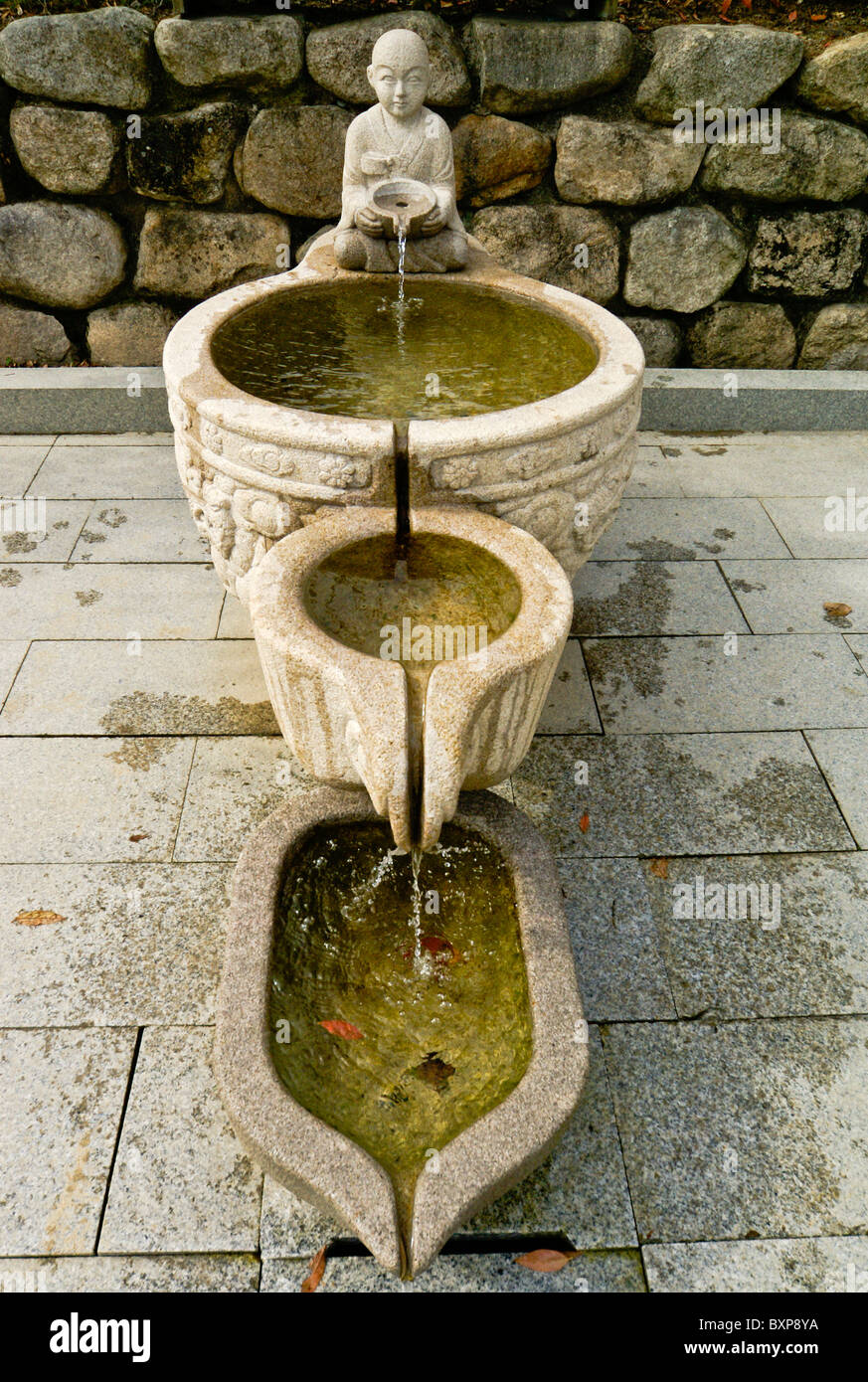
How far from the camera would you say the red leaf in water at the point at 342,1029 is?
2439mm

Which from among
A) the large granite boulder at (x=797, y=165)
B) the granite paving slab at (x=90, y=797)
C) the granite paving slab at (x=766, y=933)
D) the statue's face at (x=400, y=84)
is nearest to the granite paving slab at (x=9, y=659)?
the granite paving slab at (x=90, y=797)

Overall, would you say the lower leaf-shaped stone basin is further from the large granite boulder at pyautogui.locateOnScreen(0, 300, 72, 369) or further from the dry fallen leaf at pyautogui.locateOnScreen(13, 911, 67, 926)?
the large granite boulder at pyautogui.locateOnScreen(0, 300, 72, 369)

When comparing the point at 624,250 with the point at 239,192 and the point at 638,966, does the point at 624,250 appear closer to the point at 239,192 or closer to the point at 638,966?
the point at 239,192

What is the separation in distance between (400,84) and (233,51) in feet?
5.74

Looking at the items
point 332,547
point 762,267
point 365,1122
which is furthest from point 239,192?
point 365,1122

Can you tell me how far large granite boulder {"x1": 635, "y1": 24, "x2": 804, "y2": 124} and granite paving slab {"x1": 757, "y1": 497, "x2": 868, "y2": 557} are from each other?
2.28 metres

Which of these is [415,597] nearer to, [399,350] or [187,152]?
[399,350]

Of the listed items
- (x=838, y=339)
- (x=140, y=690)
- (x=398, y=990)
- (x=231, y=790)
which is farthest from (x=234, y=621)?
(x=838, y=339)

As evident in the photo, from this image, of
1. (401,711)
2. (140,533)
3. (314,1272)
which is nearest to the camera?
(314,1272)

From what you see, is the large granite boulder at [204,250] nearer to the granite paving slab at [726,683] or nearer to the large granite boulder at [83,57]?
the large granite boulder at [83,57]

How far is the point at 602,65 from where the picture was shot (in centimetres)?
522

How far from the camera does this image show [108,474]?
5.22 meters

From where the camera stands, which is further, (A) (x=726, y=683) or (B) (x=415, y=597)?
(A) (x=726, y=683)

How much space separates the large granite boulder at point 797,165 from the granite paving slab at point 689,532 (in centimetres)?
197
